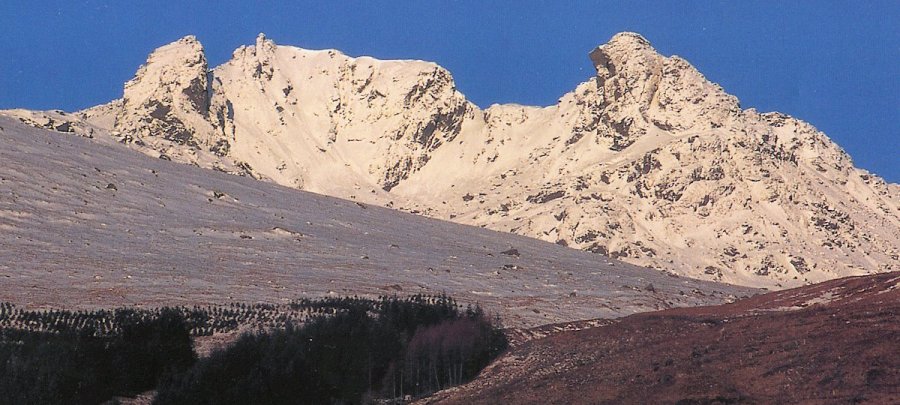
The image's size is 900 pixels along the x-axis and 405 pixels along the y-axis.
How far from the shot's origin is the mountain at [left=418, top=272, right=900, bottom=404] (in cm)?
1894

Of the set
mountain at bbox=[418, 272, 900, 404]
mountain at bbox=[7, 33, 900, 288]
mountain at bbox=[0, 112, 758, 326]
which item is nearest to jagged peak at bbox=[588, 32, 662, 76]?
mountain at bbox=[7, 33, 900, 288]

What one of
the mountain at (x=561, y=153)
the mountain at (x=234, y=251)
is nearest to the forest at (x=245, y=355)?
the mountain at (x=234, y=251)

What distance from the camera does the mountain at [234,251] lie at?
127 ft

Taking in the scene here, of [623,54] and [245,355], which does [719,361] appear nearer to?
[245,355]

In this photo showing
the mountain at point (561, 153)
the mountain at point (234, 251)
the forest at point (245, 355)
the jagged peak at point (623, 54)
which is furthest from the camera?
the jagged peak at point (623, 54)

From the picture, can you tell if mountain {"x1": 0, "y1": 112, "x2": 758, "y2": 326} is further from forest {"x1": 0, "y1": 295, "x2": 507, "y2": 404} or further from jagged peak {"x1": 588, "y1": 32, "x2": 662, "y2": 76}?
jagged peak {"x1": 588, "y1": 32, "x2": 662, "y2": 76}

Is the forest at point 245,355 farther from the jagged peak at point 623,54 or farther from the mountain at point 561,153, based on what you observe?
the jagged peak at point 623,54

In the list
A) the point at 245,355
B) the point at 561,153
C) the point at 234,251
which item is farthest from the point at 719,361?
the point at 561,153

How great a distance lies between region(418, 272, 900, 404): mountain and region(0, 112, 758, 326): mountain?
8947 mm

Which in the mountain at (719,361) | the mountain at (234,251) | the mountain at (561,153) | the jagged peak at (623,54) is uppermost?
the jagged peak at (623,54)

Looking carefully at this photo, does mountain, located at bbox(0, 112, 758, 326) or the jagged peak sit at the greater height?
the jagged peak

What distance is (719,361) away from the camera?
2238 centimetres

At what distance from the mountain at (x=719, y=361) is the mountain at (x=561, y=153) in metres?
52.8

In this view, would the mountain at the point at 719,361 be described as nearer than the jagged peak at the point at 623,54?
Yes
